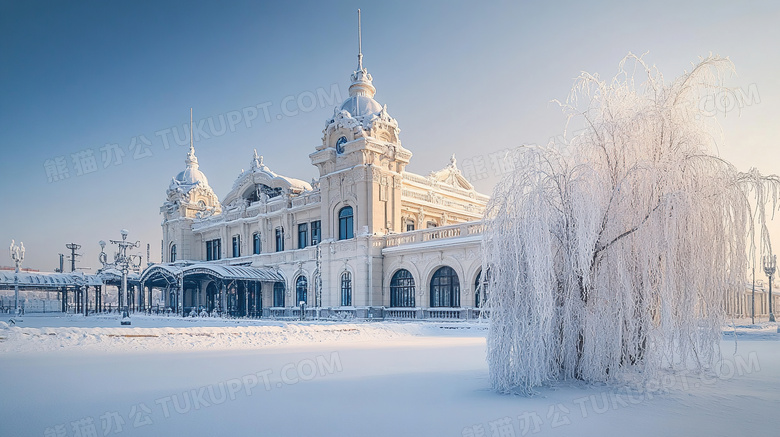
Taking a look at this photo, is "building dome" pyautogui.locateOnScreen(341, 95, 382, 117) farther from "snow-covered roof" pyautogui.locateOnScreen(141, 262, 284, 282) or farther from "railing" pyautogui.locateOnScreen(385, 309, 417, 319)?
"snow-covered roof" pyautogui.locateOnScreen(141, 262, 284, 282)

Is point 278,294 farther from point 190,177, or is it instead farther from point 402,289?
point 190,177

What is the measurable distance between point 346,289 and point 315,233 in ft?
19.7

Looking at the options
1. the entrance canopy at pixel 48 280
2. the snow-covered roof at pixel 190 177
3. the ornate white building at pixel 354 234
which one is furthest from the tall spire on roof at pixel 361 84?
the entrance canopy at pixel 48 280

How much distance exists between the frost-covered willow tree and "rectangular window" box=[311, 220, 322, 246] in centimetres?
2893

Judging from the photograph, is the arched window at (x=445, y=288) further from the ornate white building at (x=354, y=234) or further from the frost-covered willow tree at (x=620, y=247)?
the frost-covered willow tree at (x=620, y=247)

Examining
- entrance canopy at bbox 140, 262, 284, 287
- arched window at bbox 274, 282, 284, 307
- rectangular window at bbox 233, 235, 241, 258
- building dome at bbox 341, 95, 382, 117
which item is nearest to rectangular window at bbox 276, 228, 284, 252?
entrance canopy at bbox 140, 262, 284, 287

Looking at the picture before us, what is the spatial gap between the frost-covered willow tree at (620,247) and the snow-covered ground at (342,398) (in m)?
0.67

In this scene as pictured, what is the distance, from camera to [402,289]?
31.0 meters

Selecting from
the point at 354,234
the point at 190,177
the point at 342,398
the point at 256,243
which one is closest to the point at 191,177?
the point at 190,177

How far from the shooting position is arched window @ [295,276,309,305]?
1446 inches

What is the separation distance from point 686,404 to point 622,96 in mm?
5123

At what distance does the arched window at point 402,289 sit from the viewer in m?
30.5

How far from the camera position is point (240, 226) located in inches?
1710

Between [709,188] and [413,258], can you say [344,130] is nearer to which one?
[413,258]
